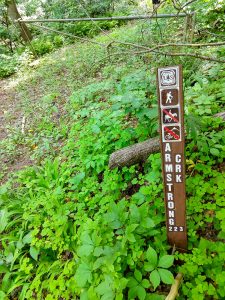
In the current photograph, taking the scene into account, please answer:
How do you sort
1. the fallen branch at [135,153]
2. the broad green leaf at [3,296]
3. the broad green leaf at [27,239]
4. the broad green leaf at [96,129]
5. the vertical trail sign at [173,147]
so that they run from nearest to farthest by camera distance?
the vertical trail sign at [173,147] < the broad green leaf at [3,296] < the fallen branch at [135,153] < the broad green leaf at [27,239] < the broad green leaf at [96,129]

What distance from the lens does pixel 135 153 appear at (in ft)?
9.59

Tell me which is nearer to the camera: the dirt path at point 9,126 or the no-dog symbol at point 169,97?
the no-dog symbol at point 169,97

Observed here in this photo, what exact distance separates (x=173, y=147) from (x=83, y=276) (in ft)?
4.04

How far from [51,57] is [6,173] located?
568cm

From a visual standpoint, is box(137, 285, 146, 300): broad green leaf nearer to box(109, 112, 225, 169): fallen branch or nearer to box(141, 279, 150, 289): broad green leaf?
box(141, 279, 150, 289): broad green leaf

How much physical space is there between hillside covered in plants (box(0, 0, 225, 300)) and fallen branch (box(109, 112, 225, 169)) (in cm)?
8

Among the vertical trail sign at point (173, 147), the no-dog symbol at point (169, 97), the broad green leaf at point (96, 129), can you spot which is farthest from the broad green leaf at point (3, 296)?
the no-dog symbol at point (169, 97)

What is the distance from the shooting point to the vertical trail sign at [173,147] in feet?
5.57

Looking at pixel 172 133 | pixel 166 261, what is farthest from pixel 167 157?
pixel 166 261

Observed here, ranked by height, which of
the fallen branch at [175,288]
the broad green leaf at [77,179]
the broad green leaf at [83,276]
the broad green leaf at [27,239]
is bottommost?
the broad green leaf at [27,239]

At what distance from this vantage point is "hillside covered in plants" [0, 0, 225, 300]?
204cm

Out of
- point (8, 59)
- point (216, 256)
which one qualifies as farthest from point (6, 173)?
point (8, 59)

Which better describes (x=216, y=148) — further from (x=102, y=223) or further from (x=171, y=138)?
(x=102, y=223)

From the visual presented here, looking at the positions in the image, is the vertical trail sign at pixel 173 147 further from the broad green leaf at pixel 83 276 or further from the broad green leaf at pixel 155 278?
the broad green leaf at pixel 83 276
